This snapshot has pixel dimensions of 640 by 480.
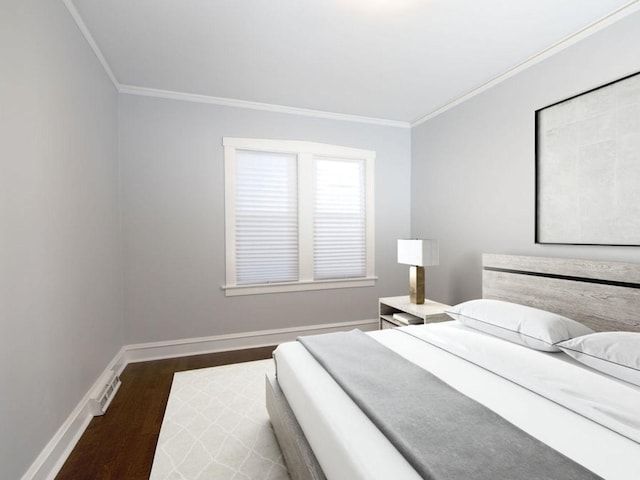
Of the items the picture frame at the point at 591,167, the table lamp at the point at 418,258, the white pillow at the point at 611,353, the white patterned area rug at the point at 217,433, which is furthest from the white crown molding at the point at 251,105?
the white pillow at the point at 611,353

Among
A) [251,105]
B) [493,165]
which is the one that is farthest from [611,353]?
[251,105]

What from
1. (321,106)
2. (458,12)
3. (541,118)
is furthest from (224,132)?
(541,118)

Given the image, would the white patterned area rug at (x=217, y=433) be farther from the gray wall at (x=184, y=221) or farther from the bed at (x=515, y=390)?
the gray wall at (x=184, y=221)

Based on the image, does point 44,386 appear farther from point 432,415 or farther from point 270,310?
point 270,310

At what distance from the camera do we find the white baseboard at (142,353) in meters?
1.70

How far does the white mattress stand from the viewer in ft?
3.38

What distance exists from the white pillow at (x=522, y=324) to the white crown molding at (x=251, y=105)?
2.58 m

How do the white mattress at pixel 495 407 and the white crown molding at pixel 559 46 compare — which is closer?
the white mattress at pixel 495 407

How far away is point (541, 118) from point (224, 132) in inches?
113

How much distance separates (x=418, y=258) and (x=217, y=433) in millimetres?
2130

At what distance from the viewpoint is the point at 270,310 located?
3682 mm

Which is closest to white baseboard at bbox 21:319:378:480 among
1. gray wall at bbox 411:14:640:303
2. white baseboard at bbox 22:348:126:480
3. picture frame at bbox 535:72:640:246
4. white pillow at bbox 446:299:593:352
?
white baseboard at bbox 22:348:126:480

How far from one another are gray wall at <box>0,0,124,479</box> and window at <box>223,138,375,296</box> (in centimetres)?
124

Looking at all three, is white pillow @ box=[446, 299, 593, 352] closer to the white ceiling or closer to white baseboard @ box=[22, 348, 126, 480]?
the white ceiling
